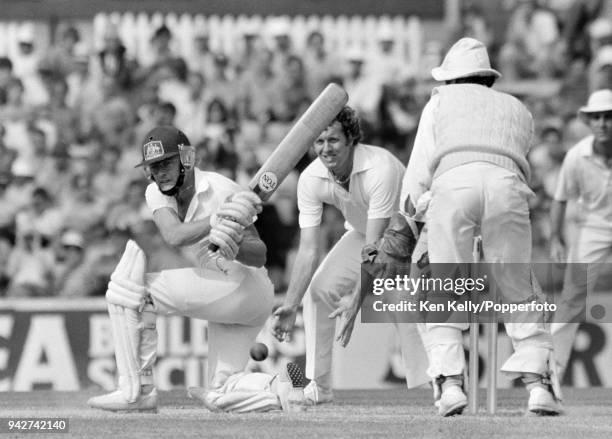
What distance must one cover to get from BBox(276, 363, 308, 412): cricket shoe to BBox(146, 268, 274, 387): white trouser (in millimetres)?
304

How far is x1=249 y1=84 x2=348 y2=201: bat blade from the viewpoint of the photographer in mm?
8336

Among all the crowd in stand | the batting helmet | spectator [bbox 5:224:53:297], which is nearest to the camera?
the batting helmet

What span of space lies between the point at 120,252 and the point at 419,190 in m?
6.17

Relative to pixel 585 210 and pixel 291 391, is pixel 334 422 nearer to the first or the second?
pixel 291 391

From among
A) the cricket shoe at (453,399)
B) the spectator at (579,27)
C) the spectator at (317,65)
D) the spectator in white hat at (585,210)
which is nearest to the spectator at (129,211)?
the spectator at (317,65)

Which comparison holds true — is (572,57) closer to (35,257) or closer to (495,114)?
(35,257)

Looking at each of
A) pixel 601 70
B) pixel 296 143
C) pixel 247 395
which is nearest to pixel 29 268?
pixel 601 70

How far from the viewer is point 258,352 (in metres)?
9.16

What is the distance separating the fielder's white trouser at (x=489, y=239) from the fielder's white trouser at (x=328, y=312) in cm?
183

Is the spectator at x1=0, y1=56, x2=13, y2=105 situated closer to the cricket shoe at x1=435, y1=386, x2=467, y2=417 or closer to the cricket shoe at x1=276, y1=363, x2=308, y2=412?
the cricket shoe at x1=276, y1=363, x2=308, y2=412

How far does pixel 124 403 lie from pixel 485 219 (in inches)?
82.7

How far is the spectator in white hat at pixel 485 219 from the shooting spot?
757cm

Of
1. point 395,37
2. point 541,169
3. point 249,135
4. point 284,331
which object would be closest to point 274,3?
point 395,37

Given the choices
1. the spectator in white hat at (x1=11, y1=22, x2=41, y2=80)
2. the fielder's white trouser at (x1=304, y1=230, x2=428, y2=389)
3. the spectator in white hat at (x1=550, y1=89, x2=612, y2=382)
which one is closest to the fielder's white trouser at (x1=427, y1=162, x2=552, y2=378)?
the fielder's white trouser at (x1=304, y1=230, x2=428, y2=389)
